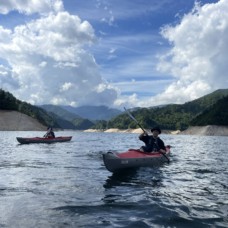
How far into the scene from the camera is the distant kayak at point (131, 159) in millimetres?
19125

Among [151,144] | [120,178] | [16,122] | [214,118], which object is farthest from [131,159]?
[214,118]

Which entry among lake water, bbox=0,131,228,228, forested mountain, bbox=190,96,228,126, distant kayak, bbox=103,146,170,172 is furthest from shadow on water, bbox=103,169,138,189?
forested mountain, bbox=190,96,228,126

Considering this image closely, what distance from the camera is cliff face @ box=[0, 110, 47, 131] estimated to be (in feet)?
472

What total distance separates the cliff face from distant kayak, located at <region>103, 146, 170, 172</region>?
128 metres

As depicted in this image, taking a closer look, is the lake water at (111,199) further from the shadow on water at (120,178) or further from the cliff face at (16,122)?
the cliff face at (16,122)

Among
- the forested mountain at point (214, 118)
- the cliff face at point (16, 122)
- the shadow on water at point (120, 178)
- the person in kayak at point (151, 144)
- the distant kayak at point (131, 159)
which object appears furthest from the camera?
the forested mountain at point (214, 118)

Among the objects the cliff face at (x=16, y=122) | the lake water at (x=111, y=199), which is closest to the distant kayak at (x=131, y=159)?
the lake water at (x=111, y=199)

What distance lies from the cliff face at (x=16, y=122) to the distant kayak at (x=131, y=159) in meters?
128

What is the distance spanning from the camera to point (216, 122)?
588ft

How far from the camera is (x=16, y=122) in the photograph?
5871 inches

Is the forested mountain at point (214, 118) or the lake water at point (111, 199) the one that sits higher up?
the forested mountain at point (214, 118)

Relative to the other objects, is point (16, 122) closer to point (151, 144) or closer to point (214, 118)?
point (214, 118)

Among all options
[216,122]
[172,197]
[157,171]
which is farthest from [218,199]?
[216,122]

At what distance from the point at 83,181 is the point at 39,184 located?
7.84 feet
